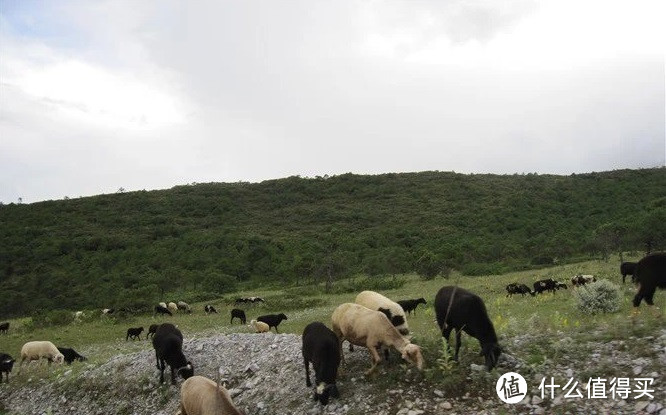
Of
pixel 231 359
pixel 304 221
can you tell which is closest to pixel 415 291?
pixel 231 359

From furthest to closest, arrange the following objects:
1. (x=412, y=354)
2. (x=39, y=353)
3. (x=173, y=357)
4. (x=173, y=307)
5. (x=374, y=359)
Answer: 1. (x=173, y=307)
2. (x=39, y=353)
3. (x=173, y=357)
4. (x=374, y=359)
5. (x=412, y=354)

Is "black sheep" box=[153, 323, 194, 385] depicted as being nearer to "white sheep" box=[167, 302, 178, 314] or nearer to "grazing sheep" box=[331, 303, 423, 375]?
"grazing sheep" box=[331, 303, 423, 375]

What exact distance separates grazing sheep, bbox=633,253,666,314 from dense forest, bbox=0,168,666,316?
35092 millimetres

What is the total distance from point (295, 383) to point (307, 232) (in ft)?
224

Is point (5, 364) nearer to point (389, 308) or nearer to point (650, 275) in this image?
point (389, 308)

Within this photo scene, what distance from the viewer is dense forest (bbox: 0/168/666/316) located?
2162 inches

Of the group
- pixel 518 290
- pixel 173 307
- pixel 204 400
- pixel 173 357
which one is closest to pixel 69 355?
pixel 173 357

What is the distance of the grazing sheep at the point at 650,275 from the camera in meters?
13.3

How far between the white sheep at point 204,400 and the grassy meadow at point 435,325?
353cm

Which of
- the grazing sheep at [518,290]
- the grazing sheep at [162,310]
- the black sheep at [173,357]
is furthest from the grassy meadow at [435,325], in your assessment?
the black sheep at [173,357]

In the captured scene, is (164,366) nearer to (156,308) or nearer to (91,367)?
(91,367)

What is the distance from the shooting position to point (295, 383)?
40.2 ft

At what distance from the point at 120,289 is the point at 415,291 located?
32790 mm

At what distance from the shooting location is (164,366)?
14758 millimetres
